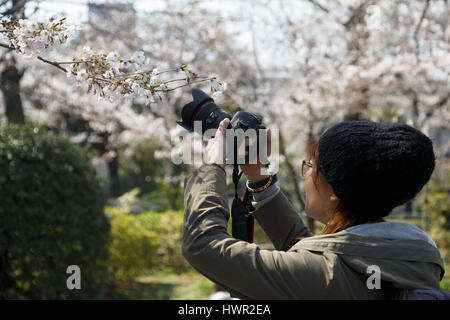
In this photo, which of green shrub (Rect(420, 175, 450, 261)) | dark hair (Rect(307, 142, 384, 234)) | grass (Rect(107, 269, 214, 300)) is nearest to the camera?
dark hair (Rect(307, 142, 384, 234))

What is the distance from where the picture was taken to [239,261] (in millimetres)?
1088

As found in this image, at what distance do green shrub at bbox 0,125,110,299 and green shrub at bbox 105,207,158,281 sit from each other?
4.95 ft

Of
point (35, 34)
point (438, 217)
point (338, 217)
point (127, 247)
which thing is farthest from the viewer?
point (438, 217)

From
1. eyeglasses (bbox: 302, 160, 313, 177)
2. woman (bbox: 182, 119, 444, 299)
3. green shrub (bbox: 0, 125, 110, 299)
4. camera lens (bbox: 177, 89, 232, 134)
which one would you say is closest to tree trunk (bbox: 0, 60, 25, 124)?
green shrub (bbox: 0, 125, 110, 299)

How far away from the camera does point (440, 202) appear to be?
7609 millimetres

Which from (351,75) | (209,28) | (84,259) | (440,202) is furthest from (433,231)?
(84,259)

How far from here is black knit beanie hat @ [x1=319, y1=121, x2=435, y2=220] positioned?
106 cm

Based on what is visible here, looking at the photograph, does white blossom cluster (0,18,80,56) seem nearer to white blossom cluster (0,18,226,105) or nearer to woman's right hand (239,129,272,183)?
white blossom cluster (0,18,226,105)

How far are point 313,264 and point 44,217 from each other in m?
3.09

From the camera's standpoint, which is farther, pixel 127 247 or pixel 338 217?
pixel 127 247

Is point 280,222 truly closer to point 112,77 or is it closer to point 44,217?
point 112,77

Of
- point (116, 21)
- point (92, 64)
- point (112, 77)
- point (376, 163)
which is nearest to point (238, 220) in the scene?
point (376, 163)

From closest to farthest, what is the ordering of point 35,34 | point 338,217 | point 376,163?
point 376,163 → point 338,217 → point 35,34
